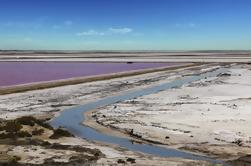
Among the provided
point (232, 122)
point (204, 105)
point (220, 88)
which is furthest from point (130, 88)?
point (232, 122)

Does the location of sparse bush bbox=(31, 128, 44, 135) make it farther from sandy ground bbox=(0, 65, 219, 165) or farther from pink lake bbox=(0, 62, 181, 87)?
pink lake bbox=(0, 62, 181, 87)

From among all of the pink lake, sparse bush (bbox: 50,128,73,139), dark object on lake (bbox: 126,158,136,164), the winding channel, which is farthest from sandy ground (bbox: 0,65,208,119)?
dark object on lake (bbox: 126,158,136,164)

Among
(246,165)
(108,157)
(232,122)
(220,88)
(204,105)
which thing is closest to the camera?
(246,165)

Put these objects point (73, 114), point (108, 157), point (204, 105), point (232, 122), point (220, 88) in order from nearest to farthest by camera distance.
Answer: point (108, 157) < point (232, 122) < point (73, 114) < point (204, 105) < point (220, 88)

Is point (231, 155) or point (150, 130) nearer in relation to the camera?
point (231, 155)

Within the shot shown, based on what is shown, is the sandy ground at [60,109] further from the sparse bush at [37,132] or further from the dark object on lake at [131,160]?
the sparse bush at [37,132]

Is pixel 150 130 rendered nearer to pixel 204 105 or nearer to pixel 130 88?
pixel 204 105

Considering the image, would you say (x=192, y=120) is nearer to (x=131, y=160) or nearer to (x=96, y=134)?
(x=96, y=134)
